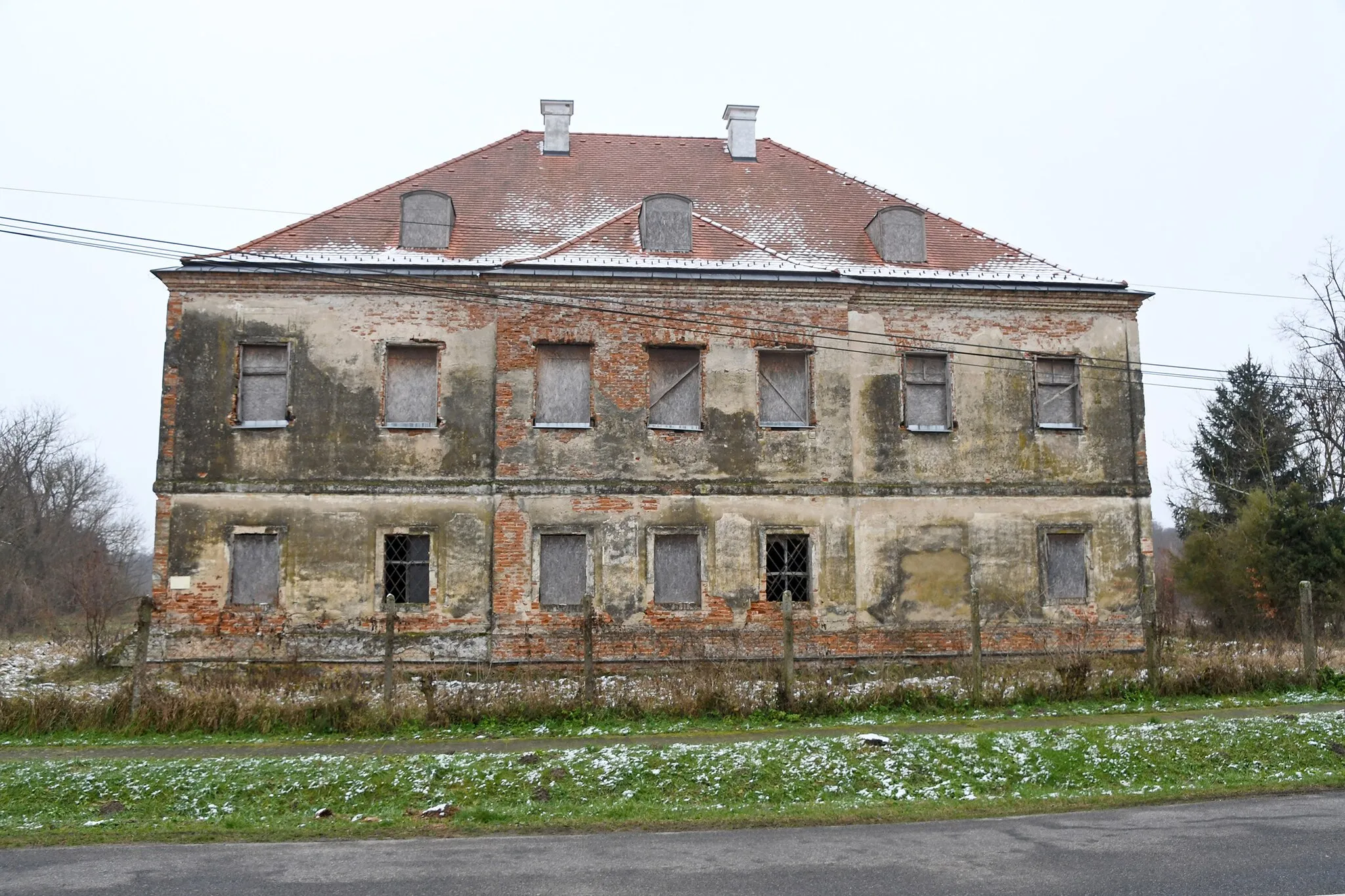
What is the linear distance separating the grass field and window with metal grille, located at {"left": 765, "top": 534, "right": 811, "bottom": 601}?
7720mm

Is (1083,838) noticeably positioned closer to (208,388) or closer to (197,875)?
(197,875)

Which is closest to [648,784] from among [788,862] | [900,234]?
[788,862]

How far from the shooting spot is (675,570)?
18.2 m

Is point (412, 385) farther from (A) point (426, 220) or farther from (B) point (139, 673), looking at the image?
(B) point (139, 673)

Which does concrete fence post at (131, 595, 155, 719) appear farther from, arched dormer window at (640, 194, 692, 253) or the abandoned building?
arched dormer window at (640, 194, 692, 253)

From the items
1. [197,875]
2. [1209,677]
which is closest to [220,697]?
[197,875]

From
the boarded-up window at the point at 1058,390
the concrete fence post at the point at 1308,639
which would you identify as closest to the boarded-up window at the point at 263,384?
the boarded-up window at the point at 1058,390

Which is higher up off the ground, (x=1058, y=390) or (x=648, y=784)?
(x=1058, y=390)

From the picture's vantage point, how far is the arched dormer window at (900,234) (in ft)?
65.5

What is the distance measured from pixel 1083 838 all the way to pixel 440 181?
17.7 meters

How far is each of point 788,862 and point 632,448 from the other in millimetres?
11681

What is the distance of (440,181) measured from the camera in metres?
21.3

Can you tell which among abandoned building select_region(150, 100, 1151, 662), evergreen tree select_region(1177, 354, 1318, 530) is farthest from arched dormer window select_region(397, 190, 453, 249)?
evergreen tree select_region(1177, 354, 1318, 530)

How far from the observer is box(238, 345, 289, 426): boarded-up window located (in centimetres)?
1844
